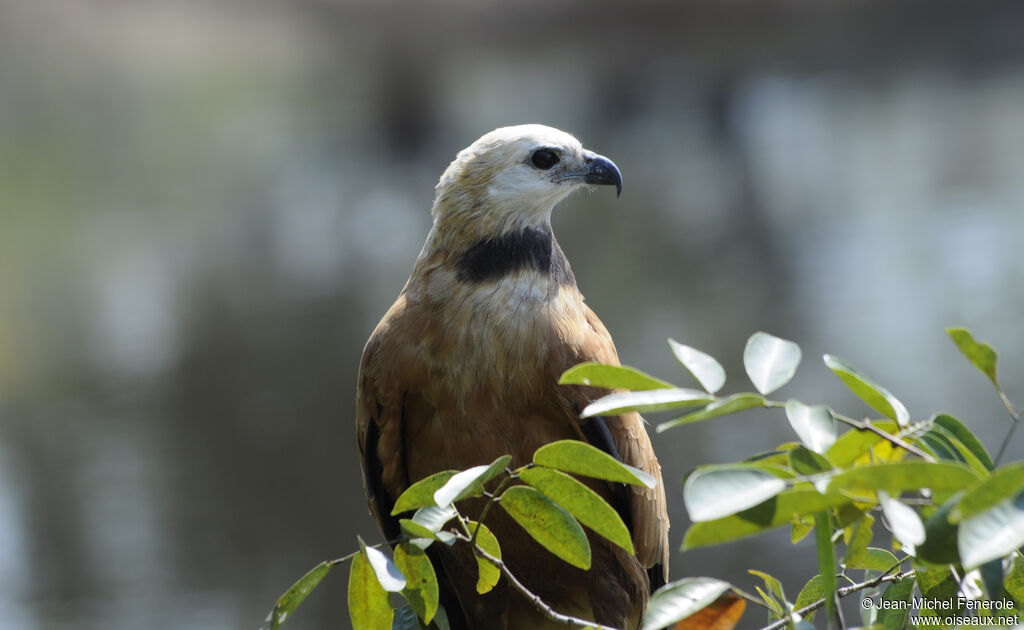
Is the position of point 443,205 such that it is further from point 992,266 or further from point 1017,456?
point 992,266

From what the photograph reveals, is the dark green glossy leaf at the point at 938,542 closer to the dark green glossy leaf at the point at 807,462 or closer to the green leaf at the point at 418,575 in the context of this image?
the dark green glossy leaf at the point at 807,462

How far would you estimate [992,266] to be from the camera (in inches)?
258

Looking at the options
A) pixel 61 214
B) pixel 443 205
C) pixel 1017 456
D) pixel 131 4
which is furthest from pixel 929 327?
pixel 131 4

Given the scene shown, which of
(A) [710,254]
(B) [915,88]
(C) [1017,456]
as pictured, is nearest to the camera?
Answer: (C) [1017,456]

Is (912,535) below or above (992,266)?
above

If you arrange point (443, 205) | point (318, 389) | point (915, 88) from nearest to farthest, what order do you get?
point (443, 205) → point (318, 389) → point (915, 88)

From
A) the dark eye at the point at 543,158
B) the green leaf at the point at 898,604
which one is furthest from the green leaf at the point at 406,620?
the dark eye at the point at 543,158

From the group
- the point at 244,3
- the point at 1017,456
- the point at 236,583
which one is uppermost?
the point at 244,3

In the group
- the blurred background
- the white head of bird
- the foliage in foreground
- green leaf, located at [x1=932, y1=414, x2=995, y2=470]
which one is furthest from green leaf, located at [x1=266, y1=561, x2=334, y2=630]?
the blurred background

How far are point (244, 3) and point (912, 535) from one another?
36.1 ft

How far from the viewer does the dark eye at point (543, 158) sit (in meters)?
2.06

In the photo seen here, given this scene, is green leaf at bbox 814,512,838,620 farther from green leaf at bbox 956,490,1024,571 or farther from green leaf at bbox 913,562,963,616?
green leaf at bbox 913,562,963,616

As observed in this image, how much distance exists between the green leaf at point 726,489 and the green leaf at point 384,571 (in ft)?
1.19

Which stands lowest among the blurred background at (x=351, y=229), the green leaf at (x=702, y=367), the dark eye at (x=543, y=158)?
the blurred background at (x=351, y=229)
